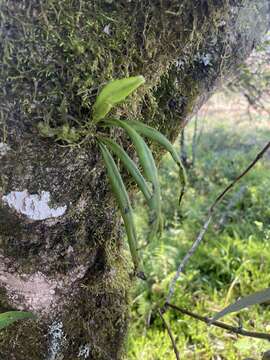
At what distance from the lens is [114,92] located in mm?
592

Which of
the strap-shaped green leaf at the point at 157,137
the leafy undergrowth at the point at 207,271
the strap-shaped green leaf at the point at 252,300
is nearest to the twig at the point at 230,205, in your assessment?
the leafy undergrowth at the point at 207,271

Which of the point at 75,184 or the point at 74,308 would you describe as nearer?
the point at 75,184

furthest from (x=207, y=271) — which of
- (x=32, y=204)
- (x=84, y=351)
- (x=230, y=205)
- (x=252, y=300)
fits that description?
(x=32, y=204)

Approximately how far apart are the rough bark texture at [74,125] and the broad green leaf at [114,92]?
0.04 m

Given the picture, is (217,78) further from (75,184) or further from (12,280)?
(12,280)

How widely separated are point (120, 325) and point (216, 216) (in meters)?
1.85

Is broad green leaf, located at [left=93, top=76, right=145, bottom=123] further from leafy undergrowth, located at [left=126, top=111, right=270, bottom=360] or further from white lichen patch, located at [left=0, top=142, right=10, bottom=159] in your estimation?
leafy undergrowth, located at [left=126, top=111, right=270, bottom=360]

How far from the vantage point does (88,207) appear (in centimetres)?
77

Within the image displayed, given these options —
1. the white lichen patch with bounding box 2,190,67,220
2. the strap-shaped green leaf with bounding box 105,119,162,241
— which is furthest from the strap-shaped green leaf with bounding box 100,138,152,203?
the white lichen patch with bounding box 2,190,67,220

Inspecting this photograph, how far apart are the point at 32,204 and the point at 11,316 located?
0.23 metres

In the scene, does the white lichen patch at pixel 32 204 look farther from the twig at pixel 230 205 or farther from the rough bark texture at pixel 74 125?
the twig at pixel 230 205

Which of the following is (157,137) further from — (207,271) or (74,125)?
(207,271)

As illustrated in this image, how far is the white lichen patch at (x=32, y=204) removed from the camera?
2.24 ft

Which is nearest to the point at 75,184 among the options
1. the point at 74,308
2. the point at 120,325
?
the point at 74,308
